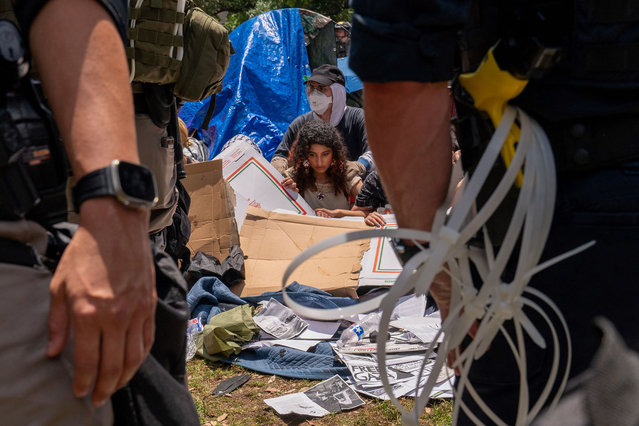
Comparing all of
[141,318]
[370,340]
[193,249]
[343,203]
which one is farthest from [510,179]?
[343,203]

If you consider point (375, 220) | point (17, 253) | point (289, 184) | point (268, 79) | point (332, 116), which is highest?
point (17, 253)

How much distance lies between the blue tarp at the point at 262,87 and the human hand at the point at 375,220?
298cm

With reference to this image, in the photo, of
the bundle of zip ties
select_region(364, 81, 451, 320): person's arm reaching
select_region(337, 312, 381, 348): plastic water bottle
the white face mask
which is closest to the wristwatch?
the bundle of zip ties

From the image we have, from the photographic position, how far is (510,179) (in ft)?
3.54

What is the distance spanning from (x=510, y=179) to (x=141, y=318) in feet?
2.06

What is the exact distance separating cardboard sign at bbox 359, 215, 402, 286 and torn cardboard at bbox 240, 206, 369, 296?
8cm

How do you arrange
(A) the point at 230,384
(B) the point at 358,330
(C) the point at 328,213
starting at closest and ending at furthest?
(A) the point at 230,384 → (B) the point at 358,330 → (C) the point at 328,213

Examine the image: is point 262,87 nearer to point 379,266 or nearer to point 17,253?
point 379,266

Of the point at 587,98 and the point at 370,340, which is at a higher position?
the point at 587,98

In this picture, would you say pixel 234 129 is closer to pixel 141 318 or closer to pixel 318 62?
pixel 318 62

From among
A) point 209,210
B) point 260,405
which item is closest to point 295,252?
point 209,210

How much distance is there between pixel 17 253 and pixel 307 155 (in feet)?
13.7

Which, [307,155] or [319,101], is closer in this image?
[307,155]

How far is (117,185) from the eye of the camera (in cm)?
87
